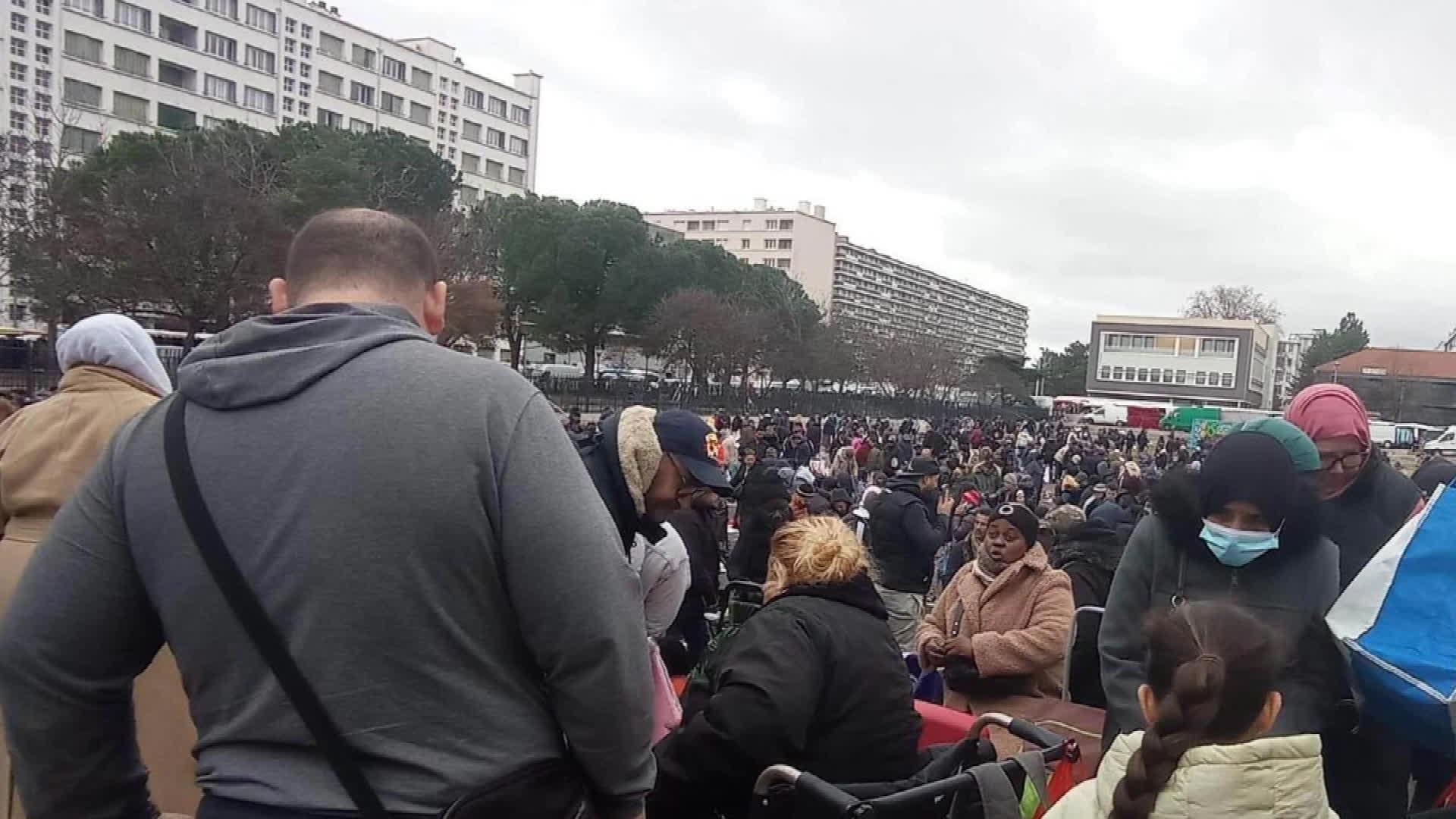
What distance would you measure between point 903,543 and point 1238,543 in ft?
13.4

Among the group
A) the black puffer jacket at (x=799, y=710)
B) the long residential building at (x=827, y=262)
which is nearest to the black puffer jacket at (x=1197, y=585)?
the black puffer jacket at (x=799, y=710)

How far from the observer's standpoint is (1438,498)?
2578mm

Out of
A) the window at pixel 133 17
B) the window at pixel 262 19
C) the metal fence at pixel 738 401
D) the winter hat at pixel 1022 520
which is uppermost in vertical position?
the window at pixel 262 19

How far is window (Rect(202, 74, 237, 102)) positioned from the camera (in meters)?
57.0

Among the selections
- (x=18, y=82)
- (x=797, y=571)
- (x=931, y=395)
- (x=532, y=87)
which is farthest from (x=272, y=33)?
(x=797, y=571)

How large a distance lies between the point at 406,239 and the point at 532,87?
84.1 metres

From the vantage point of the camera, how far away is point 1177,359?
304 ft

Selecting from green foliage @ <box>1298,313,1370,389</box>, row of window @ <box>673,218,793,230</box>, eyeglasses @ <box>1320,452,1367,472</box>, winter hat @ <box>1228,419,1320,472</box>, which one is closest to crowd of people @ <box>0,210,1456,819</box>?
winter hat @ <box>1228,419,1320,472</box>

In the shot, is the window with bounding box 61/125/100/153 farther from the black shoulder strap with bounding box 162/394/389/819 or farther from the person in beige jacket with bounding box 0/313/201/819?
the black shoulder strap with bounding box 162/394/389/819

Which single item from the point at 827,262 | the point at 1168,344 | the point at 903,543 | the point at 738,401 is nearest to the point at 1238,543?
the point at 903,543

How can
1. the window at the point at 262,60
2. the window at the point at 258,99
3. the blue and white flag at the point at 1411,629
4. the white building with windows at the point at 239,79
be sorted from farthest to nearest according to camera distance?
the window at the point at 258,99, the window at the point at 262,60, the white building with windows at the point at 239,79, the blue and white flag at the point at 1411,629

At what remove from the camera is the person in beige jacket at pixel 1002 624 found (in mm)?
4336

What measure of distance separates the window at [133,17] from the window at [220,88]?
3.88 meters

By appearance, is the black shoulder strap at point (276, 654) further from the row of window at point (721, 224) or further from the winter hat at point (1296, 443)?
the row of window at point (721, 224)
